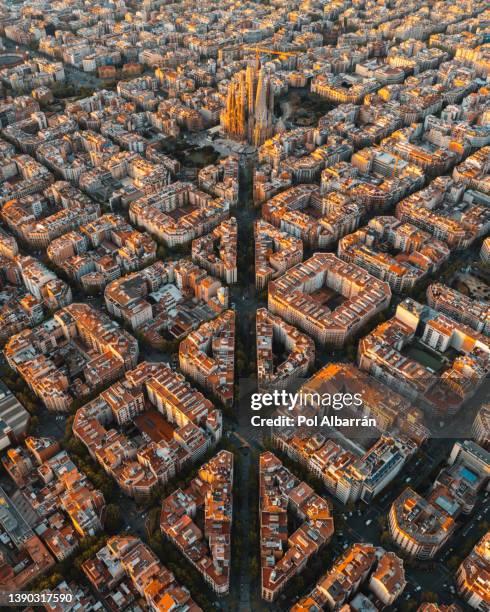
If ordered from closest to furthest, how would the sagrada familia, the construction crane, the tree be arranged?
the tree < the sagrada familia < the construction crane

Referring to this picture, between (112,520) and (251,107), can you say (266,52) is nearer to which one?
(251,107)

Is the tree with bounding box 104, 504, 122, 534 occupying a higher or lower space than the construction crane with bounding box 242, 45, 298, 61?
lower

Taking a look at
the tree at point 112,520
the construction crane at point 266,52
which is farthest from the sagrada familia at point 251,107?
the tree at point 112,520

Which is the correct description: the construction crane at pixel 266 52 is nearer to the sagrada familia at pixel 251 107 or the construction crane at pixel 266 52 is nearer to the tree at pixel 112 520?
the sagrada familia at pixel 251 107

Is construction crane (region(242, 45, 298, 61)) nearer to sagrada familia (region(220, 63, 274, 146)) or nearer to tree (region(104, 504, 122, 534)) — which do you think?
sagrada familia (region(220, 63, 274, 146))

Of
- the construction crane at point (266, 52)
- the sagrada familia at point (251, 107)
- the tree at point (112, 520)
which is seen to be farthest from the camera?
the construction crane at point (266, 52)

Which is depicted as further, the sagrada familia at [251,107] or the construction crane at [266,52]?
the construction crane at [266,52]

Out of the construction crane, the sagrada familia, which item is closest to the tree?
the sagrada familia

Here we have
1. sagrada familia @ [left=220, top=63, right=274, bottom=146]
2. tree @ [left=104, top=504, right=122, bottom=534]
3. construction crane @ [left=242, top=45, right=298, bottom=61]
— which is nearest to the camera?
tree @ [left=104, top=504, right=122, bottom=534]

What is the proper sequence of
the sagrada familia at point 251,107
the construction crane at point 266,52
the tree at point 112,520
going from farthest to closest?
the construction crane at point 266,52, the sagrada familia at point 251,107, the tree at point 112,520
